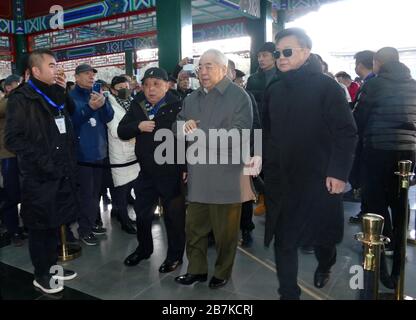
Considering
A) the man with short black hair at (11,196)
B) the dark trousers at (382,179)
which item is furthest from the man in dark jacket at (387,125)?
the man with short black hair at (11,196)

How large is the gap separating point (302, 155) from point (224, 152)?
1.65 ft

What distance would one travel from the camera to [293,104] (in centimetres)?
200

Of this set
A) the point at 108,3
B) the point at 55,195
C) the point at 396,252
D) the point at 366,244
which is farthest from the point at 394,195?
the point at 108,3

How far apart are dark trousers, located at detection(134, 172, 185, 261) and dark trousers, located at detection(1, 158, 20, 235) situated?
137cm

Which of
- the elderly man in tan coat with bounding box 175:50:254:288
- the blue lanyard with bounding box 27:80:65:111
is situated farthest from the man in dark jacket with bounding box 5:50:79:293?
the elderly man in tan coat with bounding box 175:50:254:288

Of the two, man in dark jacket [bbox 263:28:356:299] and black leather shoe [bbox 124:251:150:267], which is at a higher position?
man in dark jacket [bbox 263:28:356:299]

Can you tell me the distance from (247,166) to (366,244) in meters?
1.03

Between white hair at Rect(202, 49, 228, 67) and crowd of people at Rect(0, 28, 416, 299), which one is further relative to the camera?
white hair at Rect(202, 49, 228, 67)

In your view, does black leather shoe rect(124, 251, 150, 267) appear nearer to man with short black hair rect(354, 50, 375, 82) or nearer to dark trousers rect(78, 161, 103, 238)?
dark trousers rect(78, 161, 103, 238)

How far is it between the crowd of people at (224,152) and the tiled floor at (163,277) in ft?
0.31

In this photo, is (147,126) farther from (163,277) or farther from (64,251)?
(64,251)

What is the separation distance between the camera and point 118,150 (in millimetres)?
3465

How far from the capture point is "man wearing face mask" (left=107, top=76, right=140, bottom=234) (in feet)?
11.4

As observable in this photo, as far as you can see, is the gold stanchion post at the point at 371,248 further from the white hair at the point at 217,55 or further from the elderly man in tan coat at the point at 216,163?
the white hair at the point at 217,55
